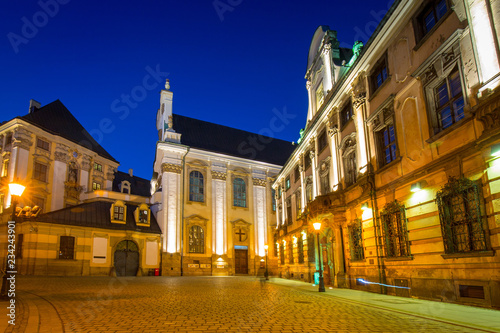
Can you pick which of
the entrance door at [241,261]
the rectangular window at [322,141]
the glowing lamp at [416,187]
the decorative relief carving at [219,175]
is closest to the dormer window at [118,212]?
the decorative relief carving at [219,175]

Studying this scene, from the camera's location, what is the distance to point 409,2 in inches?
535

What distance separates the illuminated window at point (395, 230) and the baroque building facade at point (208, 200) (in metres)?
26.9

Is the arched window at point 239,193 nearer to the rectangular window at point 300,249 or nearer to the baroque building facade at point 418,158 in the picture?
the rectangular window at point 300,249

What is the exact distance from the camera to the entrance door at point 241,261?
4434 centimetres

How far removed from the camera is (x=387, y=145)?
640 inches

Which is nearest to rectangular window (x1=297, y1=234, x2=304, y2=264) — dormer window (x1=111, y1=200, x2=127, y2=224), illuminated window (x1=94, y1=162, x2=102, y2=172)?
dormer window (x1=111, y1=200, x2=127, y2=224)

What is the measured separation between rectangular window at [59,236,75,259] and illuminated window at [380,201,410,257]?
27588 mm

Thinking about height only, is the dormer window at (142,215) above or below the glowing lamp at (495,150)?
above

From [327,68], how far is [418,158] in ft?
40.2

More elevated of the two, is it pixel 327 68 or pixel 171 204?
pixel 327 68

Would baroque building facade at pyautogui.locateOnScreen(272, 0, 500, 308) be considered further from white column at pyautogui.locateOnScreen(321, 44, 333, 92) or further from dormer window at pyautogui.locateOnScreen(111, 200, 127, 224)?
dormer window at pyautogui.locateOnScreen(111, 200, 127, 224)

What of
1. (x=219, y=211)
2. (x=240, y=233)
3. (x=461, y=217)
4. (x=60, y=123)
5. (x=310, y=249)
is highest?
(x=60, y=123)

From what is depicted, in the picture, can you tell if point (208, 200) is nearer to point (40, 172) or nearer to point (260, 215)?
point (260, 215)

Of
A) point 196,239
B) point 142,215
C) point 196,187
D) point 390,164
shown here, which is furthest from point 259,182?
point 390,164
